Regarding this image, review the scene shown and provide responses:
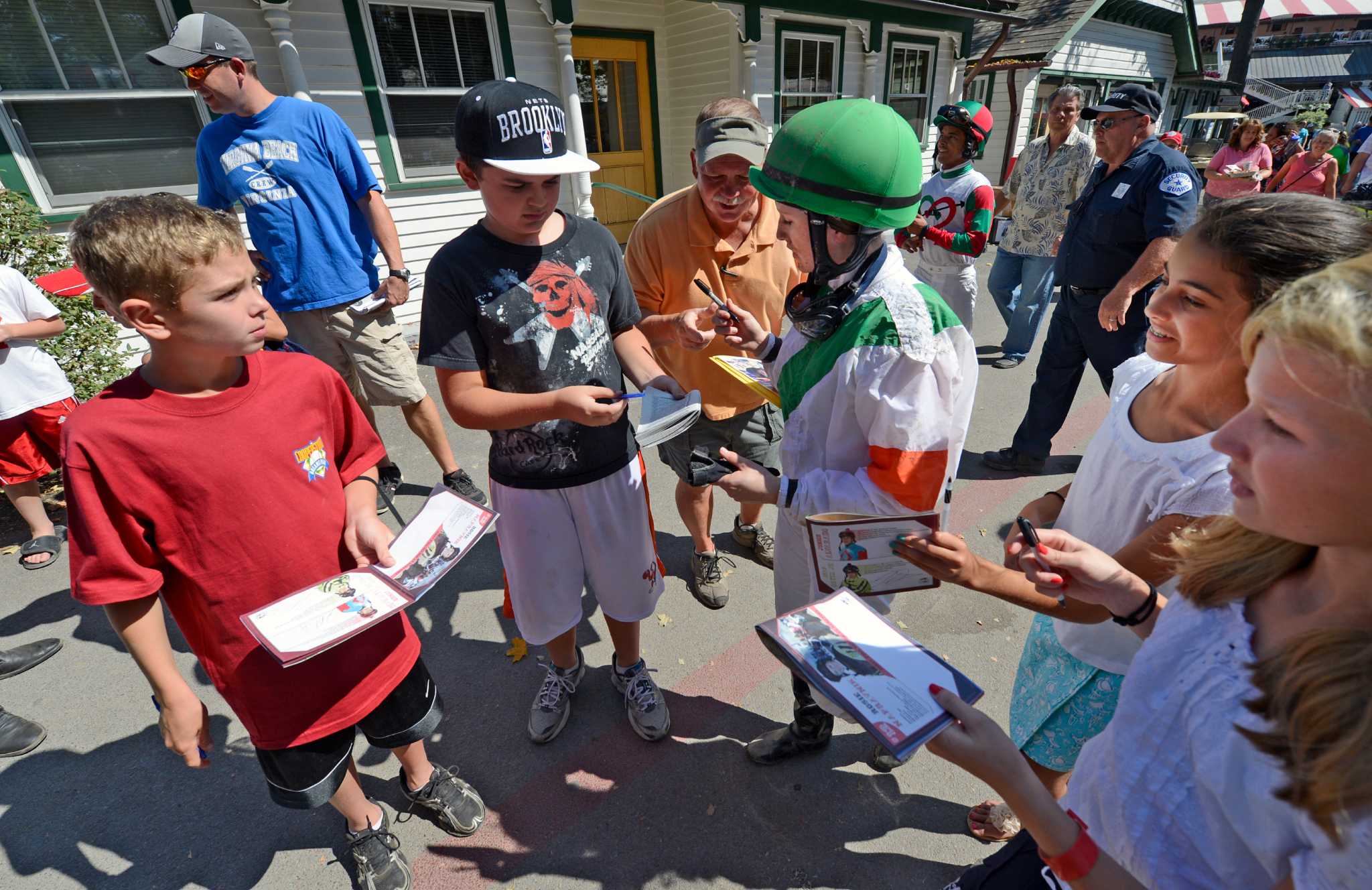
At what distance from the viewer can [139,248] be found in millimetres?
1399

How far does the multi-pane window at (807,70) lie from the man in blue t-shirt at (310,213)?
7100 millimetres

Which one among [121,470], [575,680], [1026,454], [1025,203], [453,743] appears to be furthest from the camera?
[1025,203]

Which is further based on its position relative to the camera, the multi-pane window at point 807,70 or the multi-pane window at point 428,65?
the multi-pane window at point 807,70

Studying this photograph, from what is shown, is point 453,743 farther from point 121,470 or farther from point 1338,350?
point 1338,350

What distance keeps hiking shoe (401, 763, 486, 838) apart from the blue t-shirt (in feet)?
9.18

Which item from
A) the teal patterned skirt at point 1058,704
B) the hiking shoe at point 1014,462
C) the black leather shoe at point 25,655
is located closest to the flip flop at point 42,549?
the black leather shoe at point 25,655

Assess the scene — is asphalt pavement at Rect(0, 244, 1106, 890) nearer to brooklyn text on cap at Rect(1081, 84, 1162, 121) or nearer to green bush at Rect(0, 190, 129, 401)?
green bush at Rect(0, 190, 129, 401)

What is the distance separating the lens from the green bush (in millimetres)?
3932

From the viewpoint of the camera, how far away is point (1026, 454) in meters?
4.32

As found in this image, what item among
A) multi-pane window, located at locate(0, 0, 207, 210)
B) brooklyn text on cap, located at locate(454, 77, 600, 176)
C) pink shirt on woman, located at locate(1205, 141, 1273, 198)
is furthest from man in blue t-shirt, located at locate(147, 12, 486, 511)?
pink shirt on woman, located at locate(1205, 141, 1273, 198)

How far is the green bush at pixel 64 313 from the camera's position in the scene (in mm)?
3932

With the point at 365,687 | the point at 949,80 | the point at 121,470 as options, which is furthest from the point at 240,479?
the point at 949,80

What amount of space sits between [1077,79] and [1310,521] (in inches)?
748

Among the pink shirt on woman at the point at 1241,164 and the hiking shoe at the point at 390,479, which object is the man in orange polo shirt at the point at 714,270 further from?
the pink shirt on woman at the point at 1241,164
